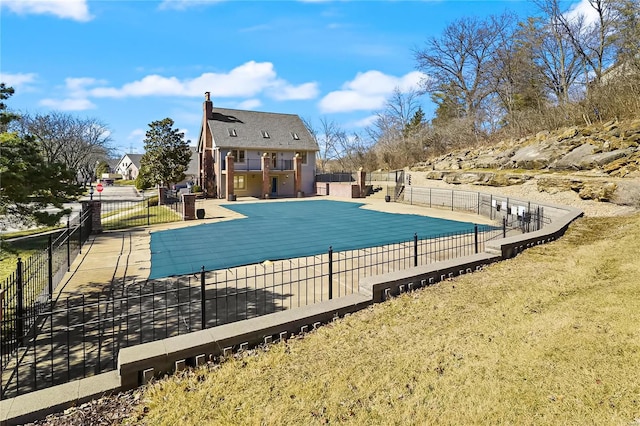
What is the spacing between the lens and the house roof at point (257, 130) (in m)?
35.9

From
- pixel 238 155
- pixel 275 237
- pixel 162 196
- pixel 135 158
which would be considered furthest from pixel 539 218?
pixel 135 158

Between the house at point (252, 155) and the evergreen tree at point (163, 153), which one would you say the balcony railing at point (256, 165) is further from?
the evergreen tree at point (163, 153)

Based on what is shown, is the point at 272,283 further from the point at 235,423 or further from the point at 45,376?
the point at 235,423

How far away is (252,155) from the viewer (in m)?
36.7

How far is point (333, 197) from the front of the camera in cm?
3556

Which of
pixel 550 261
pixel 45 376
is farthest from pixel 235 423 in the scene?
pixel 550 261

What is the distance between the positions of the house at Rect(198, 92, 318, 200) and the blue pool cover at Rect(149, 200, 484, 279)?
558 inches

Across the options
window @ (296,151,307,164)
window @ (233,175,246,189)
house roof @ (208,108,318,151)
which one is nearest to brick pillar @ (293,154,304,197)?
window @ (296,151,307,164)

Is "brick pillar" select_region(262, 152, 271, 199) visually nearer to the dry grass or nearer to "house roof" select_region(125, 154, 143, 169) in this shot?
the dry grass

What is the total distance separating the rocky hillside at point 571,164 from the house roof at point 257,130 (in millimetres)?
17360

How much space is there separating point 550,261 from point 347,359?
657cm

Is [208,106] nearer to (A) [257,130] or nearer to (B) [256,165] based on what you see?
(A) [257,130]

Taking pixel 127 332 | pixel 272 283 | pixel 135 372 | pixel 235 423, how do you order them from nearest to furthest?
pixel 235 423 → pixel 135 372 → pixel 127 332 → pixel 272 283

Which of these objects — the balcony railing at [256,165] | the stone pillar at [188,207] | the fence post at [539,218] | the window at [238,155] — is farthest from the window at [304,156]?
the fence post at [539,218]
